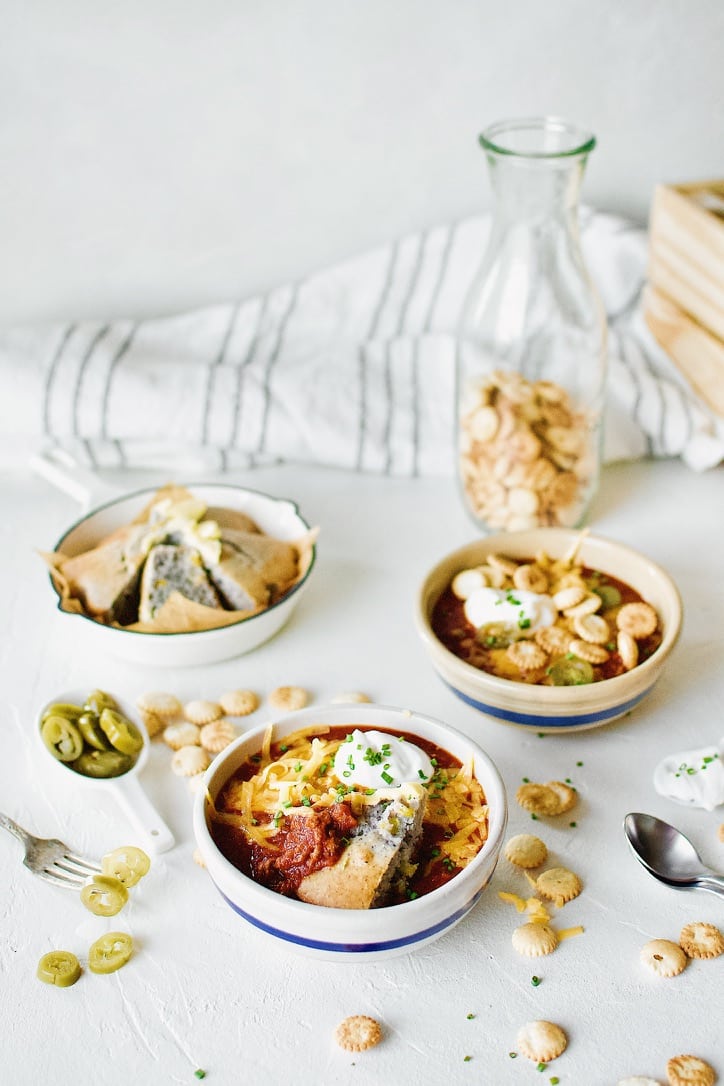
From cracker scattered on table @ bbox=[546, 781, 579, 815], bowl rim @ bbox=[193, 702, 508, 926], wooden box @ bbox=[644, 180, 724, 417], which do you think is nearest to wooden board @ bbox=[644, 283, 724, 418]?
wooden box @ bbox=[644, 180, 724, 417]

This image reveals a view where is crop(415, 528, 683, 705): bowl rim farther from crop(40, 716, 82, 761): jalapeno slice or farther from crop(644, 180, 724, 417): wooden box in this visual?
crop(644, 180, 724, 417): wooden box

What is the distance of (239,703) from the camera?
1279 mm

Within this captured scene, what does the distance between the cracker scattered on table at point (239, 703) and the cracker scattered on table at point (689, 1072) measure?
1.91ft

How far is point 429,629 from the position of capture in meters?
1.23

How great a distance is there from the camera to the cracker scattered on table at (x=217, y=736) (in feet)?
4.01

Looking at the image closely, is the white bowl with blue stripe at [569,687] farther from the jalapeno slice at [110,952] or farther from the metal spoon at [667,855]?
the jalapeno slice at [110,952]

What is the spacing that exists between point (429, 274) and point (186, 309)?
1.41ft

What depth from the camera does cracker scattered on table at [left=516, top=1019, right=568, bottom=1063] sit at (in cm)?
90

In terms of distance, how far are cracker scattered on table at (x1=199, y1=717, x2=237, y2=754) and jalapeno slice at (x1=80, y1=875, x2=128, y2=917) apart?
22 centimetres

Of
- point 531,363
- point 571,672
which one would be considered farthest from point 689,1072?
point 531,363

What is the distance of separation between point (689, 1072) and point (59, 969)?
0.52 metres

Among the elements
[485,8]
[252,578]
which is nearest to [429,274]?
[485,8]

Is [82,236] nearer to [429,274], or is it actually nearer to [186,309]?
[186,309]

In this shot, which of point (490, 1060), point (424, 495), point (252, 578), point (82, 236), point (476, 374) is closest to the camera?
point (490, 1060)
